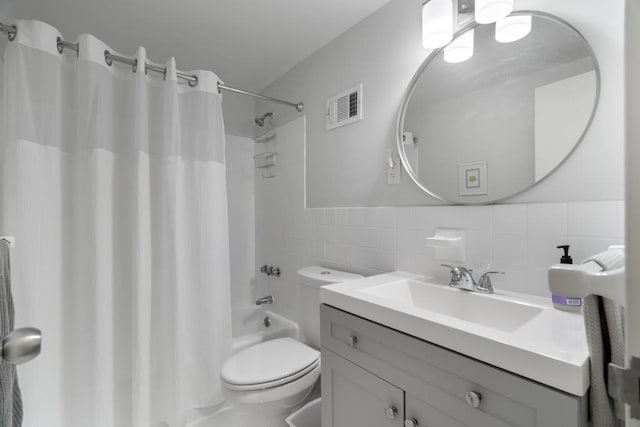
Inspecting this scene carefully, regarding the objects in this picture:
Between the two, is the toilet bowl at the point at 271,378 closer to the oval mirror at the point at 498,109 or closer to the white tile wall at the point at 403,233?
the white tile wall at the point at 403,233

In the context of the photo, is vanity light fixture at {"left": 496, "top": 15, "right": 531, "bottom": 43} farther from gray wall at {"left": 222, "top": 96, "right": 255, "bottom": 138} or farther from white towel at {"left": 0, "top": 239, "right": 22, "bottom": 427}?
gray wall at {"left": 222, "top": 96, "right": 255, "bottom": 138}

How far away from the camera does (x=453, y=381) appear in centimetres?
70

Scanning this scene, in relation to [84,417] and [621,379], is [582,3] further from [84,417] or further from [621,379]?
[84,417]

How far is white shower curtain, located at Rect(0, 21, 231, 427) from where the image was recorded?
3.76ft

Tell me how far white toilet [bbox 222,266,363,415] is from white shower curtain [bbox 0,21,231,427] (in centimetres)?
29

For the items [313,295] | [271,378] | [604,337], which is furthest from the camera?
[313,295]

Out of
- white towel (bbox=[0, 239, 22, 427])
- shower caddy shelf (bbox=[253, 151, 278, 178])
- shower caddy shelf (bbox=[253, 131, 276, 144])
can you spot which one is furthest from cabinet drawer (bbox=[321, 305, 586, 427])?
shower caddy shelf (bbox=[253, 131, 276, 144])

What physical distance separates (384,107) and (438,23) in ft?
1.35

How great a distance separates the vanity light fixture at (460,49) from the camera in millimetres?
1140

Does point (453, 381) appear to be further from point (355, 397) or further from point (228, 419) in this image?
point (228, 419)

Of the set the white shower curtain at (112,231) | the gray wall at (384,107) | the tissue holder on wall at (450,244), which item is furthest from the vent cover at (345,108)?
the tissue holder on wall at (450,244)

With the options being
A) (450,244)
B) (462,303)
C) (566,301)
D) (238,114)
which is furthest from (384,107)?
(238,114)

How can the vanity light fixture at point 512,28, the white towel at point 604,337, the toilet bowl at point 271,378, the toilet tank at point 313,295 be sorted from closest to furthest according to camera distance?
the white towel at point 604,337
the vanity light fixture at point 512,28
the toilet bowl at point 271,378
the toilet tank at point 313,295

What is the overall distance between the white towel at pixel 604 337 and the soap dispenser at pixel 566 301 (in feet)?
1.08
